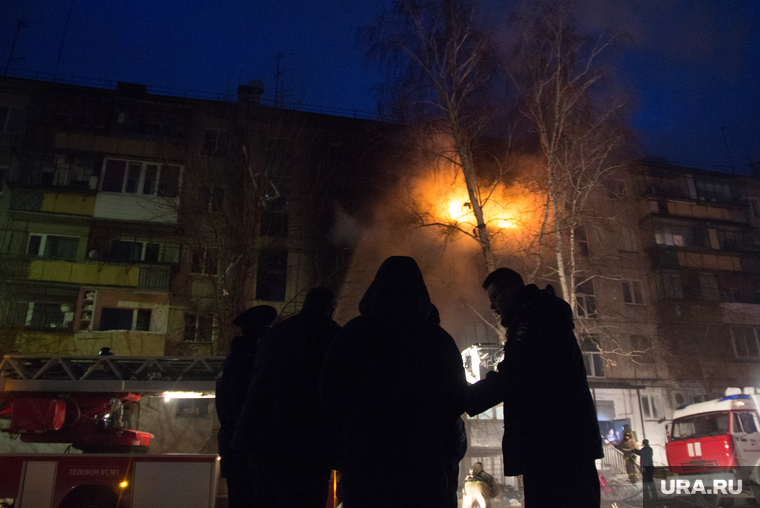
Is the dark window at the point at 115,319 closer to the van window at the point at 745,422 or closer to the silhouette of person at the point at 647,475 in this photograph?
the silhouette of person at the point at 647,475

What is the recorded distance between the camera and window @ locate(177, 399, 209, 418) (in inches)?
792

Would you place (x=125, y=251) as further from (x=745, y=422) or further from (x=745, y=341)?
(x=745, y=341)

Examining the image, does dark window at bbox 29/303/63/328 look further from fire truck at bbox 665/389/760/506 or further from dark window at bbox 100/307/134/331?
fire truck at bbox 665/389/760/506

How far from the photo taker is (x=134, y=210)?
21734 millimetres

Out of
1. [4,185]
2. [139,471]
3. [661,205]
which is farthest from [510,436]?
[661,205]

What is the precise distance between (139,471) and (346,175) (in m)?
17.3

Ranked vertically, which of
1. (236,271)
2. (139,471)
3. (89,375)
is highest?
(236,271)

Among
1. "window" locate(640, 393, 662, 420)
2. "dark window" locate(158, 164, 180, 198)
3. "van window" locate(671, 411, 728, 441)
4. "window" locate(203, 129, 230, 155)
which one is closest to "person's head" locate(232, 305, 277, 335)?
"van window" locate(671, 411, 728, 441)

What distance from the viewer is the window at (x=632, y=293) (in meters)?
26.6

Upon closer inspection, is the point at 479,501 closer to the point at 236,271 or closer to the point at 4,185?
the point at 236,271

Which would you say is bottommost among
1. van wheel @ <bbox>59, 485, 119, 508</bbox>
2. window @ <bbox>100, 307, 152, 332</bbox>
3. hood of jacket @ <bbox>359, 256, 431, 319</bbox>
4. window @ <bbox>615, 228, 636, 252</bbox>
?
van wheel @ <bbox>59, 485, 119, 508</bbox>

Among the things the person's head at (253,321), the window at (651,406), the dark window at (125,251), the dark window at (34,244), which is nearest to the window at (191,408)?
the dark window at (125,251)

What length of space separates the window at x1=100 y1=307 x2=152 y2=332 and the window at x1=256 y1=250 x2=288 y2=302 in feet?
15.1

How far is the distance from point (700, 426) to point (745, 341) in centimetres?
1856
